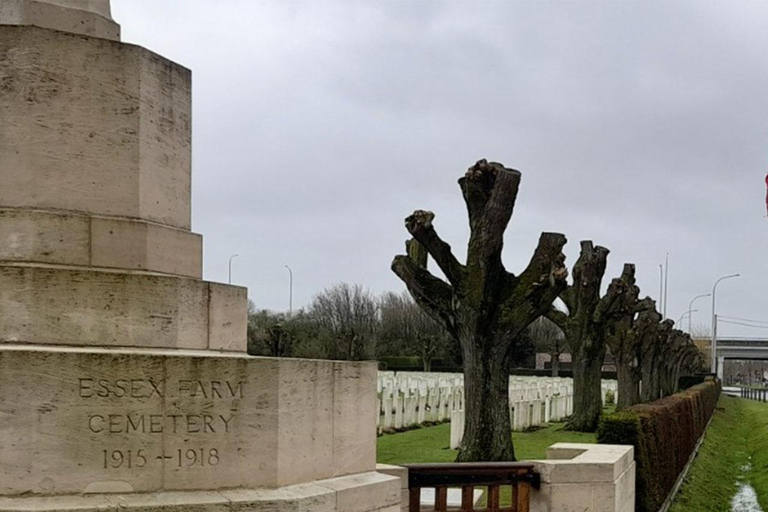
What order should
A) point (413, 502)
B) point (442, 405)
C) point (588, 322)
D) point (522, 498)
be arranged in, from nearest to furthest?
1. point (413, 502)
2. point (522, 498)
3. point (588, 322)
4. point (442, 405)

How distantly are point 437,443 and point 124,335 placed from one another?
11822 millimetres

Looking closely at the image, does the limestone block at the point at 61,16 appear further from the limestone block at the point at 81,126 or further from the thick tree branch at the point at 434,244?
the thick tree branch at the point at 434,244

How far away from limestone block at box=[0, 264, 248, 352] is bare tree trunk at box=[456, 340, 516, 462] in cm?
626

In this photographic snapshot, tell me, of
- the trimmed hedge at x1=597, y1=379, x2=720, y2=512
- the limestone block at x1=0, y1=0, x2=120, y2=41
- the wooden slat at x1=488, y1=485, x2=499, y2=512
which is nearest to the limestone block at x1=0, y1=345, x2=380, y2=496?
the wooden slat at x1=488, y1=485, x2=499, y2=512

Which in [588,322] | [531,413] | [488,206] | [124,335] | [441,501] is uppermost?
[488,206]

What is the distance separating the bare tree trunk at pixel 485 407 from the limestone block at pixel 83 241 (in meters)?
6.26

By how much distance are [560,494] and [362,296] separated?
6288 cm

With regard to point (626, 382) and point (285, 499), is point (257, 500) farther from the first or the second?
point (626, 382)

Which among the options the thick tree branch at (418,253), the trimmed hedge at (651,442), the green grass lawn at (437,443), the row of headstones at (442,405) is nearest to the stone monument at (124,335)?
the trimmed hedge at (651,442)

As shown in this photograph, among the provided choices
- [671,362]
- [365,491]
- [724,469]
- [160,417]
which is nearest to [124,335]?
[160,417]

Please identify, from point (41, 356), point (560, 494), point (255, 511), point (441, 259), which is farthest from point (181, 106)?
point (441, 259)

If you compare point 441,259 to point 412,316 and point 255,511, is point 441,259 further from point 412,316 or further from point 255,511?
point 412,316

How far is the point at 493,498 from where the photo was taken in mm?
6336

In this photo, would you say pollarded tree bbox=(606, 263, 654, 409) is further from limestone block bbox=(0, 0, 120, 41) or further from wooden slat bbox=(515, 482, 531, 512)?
limestone block bbox=(0, 0, 120, 41)
